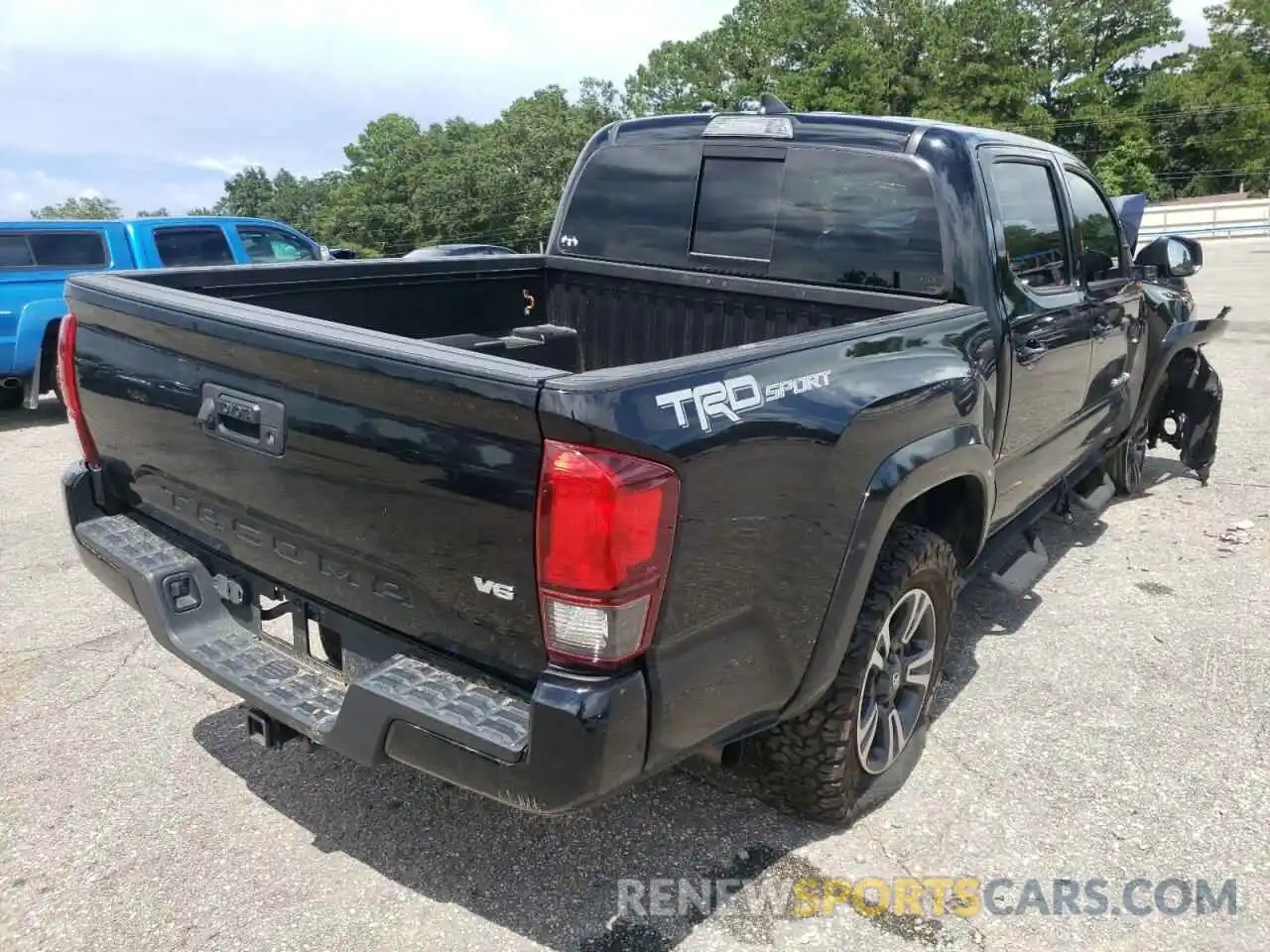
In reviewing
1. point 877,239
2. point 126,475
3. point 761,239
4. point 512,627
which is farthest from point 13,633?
point 877,239

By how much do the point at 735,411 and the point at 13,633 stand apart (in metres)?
3.61

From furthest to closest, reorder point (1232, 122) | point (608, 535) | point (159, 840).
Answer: point (1232, 122) → point (159, 840) → point (608, 535)

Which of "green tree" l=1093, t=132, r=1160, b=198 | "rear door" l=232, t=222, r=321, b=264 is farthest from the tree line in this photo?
"rear door" l=232, t=222, r=321, b=264

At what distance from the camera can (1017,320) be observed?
346 cm

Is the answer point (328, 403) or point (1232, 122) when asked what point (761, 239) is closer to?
point (328, 403)

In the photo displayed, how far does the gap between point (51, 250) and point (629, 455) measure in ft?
29.5

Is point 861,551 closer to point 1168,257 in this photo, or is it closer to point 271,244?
point 1168,257

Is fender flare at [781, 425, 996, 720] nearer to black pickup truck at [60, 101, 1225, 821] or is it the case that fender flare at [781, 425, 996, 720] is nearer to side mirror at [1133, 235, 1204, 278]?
black pickup truck at [60, 101, 1225, 821]

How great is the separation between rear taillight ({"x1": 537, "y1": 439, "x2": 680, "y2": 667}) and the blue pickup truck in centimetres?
737

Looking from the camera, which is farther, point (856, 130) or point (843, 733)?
point (856, 130)

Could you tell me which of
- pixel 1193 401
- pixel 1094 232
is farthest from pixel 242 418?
pixel 1193 401

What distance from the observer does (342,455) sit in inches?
87.9

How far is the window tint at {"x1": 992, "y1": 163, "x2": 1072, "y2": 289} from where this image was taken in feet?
11.7

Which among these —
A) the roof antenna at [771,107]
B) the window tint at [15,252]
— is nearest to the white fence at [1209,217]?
the window tint at [15,252]
